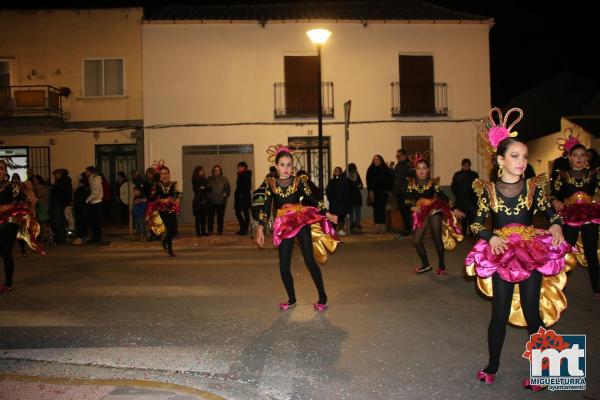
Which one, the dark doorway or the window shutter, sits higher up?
the window shutter

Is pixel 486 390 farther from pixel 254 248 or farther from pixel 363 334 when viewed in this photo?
pixel 254 248

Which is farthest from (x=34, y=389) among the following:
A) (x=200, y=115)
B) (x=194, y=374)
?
(x=200, y=115)

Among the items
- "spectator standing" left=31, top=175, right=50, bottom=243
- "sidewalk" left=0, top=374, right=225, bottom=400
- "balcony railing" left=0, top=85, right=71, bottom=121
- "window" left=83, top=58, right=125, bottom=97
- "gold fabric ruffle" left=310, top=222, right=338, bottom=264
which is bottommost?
"sidewalk" left=0, top=374, right=225, bottom=400

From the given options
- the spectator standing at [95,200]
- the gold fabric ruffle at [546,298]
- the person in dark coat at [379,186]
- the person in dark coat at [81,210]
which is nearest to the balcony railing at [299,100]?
the person in dark coat at [379,186]

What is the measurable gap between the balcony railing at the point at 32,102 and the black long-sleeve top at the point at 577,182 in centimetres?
1870

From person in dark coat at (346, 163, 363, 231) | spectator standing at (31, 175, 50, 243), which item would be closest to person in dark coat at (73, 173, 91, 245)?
spectator standing at (31, 175, 50, 243)

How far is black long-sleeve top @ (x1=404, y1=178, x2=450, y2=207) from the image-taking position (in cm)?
923

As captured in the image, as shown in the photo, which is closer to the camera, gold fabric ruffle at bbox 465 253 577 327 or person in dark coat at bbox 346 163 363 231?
gold fabric ruffle at bbox 465 253 577 327

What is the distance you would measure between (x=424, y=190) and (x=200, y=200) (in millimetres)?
8193

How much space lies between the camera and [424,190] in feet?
30.3

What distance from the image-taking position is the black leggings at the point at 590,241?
733cm

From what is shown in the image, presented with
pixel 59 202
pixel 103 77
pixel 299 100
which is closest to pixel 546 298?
pixel 59 202

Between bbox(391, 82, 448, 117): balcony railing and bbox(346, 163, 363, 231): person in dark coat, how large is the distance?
6.70 m

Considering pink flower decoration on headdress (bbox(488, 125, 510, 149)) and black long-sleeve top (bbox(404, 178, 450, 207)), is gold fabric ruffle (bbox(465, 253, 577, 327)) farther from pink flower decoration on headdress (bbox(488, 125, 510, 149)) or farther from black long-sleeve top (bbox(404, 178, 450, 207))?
black long-sleeve top (bbox(404, 178, 450, 207))
